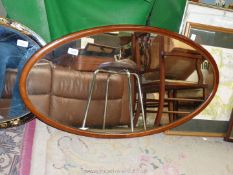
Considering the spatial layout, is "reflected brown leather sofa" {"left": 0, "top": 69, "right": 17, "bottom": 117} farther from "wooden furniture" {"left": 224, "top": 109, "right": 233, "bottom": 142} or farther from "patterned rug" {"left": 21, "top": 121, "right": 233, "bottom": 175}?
"wooden furniture" {"left": 224, "top": 109, "right": 233, "bottom": 142}

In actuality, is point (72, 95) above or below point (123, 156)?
above

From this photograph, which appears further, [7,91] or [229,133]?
[229,133]

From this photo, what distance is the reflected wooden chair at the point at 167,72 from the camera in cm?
72

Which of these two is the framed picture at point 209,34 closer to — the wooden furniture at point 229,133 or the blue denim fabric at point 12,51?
the wooden furniture at point 229,133

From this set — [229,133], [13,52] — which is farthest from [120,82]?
[229,133]

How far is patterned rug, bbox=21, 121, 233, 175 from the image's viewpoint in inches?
27.8

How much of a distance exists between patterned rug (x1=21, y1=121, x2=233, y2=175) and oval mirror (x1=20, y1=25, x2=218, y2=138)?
0.05m

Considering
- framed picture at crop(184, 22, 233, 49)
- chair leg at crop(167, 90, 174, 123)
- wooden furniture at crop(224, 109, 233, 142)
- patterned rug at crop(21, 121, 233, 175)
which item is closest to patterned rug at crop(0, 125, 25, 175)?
patterned rug at crop(21, 121, 233, 175)

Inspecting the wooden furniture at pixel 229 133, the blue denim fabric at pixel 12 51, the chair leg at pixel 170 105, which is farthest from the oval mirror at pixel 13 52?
the wooden furniture at pixel 229 133

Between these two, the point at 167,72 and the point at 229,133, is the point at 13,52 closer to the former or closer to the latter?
the point at 167,72

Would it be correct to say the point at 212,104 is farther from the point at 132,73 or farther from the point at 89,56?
the point at 89,56

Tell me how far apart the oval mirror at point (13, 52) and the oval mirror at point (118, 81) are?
0.20 feet

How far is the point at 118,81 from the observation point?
28.4 inches

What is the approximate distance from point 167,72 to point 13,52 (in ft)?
1.40
